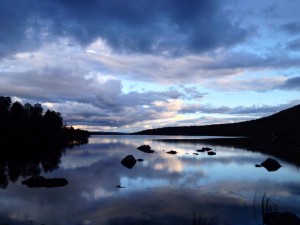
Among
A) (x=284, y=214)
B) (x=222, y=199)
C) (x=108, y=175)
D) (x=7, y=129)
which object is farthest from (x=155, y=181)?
(x=7, y=129)

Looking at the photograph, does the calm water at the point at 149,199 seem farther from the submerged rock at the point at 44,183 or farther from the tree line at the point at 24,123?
the tree line at the point at 24,123

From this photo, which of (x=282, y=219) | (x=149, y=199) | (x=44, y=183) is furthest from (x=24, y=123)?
(x=282, y=219)

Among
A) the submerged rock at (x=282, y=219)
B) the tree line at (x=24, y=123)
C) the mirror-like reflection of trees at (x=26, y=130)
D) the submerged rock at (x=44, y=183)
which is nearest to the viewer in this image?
the submerged rock at (x=282, y=219)

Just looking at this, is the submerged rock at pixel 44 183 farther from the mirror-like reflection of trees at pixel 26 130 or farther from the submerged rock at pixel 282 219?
the mirror-like reflection of trees at pixel 26 130

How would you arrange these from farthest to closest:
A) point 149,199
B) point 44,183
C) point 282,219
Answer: point 44,183, point 149,199, point 282,219

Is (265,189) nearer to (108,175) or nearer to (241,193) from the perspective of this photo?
(241,193)

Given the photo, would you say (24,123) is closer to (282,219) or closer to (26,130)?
(26,130)

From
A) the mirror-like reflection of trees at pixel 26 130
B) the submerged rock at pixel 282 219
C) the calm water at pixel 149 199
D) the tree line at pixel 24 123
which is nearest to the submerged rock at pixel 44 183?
the calm water at pixel 149 199

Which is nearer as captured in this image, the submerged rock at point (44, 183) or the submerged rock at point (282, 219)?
the submerged rock at point (282, 219)

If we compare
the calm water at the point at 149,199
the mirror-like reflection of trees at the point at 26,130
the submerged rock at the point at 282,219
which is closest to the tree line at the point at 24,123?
the mirror-like reflection of trees at the point at 26,130

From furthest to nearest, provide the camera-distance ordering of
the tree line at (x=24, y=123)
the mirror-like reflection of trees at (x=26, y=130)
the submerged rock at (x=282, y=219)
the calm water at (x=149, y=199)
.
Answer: the tree line at (x=24, y=123)
the mirror-like reflection of trees at (x=26, y=130)
the calm water at (x=149, y=199)
the submerged rock at (x=282, y=219)

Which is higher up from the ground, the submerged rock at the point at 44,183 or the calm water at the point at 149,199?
the submerged rock at the point at 44,183

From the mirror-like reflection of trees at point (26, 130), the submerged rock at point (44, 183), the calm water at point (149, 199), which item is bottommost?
the calm water at point (149, 199)

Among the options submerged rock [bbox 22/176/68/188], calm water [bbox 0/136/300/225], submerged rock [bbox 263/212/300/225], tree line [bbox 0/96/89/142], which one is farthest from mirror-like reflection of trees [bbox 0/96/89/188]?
submerged rock [bbox 263/212/300/225]
